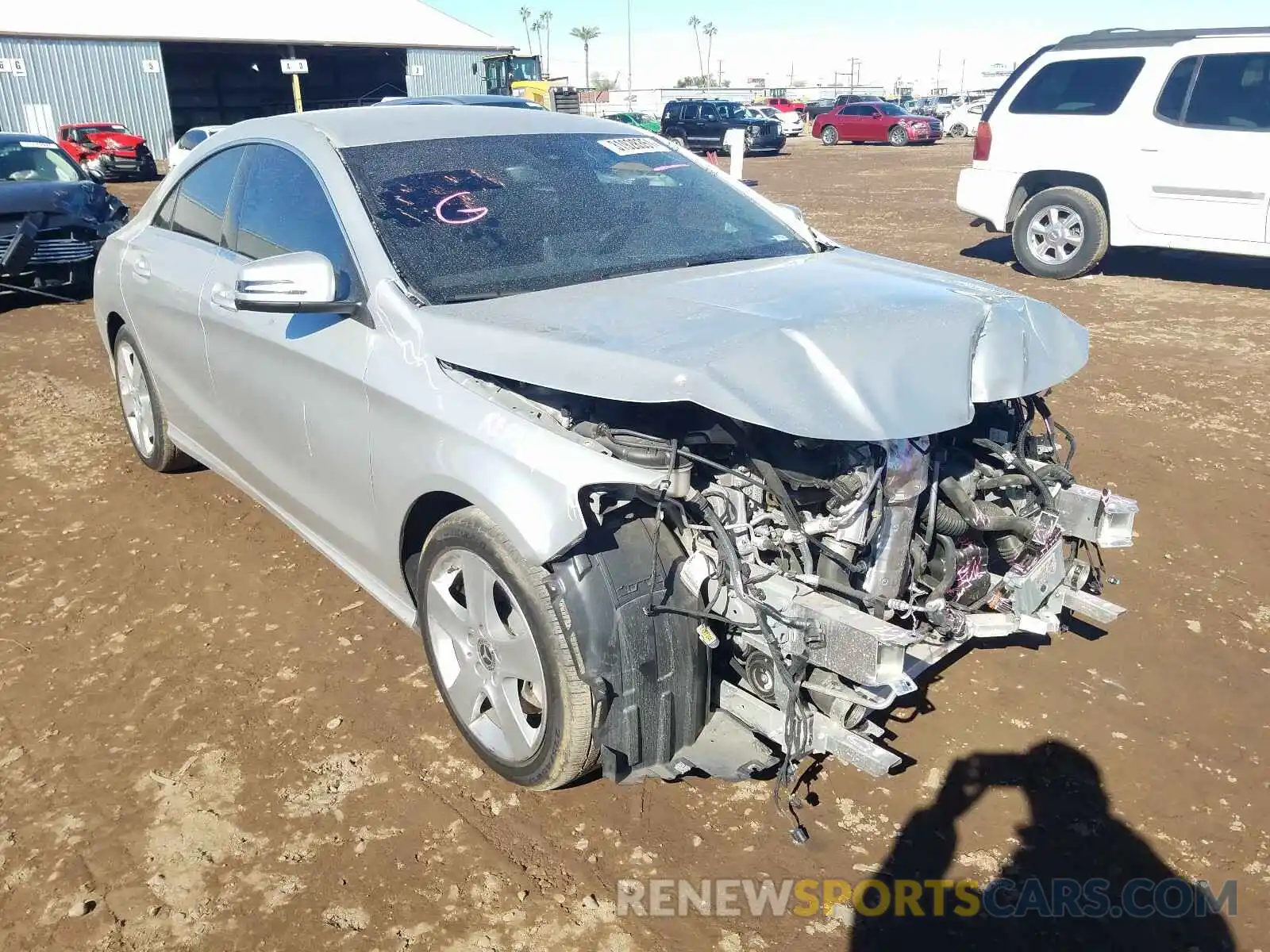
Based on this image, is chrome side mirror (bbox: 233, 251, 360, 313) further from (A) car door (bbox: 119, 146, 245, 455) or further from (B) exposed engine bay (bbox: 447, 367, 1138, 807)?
(A) car door (bbox: 119, 146, 245, 455)

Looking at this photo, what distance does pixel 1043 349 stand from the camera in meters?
2.81

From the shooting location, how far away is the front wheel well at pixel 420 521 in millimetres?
2838

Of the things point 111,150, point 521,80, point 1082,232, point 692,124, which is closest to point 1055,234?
point 1082,232

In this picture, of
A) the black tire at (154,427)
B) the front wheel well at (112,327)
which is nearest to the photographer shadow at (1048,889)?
the black tire at (154,427)

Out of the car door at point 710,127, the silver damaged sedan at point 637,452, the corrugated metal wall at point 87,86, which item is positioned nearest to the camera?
the silver damaged sedan at point 637,452

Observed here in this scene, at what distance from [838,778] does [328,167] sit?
8.49 ft

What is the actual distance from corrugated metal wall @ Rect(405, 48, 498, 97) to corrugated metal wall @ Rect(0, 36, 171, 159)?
919cm

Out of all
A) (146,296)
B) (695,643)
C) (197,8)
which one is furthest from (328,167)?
(197,8)

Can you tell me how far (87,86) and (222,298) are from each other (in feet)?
113

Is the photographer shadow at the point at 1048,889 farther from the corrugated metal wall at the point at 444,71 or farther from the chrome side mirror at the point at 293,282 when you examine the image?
the corrugated metal wall at the point at 444,71

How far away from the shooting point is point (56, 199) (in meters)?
9.54

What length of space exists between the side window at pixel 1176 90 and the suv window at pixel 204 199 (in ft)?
27.4

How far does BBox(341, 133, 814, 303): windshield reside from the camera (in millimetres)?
3109

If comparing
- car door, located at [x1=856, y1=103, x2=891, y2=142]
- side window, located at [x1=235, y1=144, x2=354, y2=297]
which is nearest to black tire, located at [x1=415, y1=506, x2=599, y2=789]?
side window, located at [x1=235, y1=144, x2=354, y2=297]
